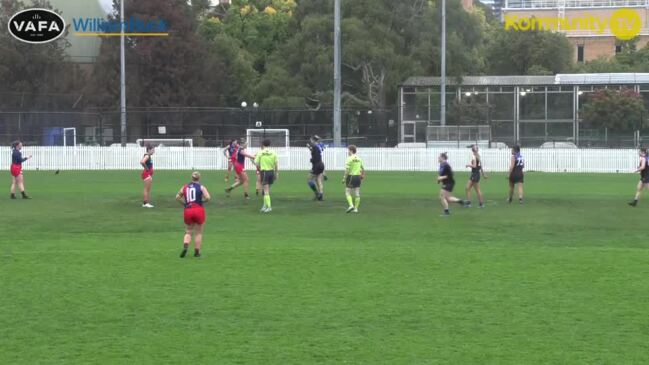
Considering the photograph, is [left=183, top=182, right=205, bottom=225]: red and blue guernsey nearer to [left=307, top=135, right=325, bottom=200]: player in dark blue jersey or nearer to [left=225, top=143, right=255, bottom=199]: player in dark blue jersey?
[left=307, top=135, right=325, bottom=200]: player in dark blue jersey

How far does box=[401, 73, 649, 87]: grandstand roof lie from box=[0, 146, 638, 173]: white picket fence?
21.8 metres

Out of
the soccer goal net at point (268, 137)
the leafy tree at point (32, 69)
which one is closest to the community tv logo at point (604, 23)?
the leafy tree at point (32, 69)

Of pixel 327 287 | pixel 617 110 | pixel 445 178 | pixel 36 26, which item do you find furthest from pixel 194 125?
pixel 327 287

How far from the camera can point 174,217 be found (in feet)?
73.9

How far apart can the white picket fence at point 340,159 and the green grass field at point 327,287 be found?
1874 cm

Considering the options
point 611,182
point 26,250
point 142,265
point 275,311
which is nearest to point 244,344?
point 275,311

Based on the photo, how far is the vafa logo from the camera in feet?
184

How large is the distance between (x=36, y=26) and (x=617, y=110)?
3600 centimetres

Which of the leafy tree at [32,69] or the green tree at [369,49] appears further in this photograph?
the leafy tree at [32,69]

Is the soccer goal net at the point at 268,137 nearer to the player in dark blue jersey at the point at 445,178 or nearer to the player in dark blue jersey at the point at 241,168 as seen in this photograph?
the player in dark blue jersey at the point at 241,168

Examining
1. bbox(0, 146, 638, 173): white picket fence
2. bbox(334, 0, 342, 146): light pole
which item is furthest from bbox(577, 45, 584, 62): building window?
bbox(334, 0, 342, 146): light pole

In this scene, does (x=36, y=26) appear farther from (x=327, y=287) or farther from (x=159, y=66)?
(x=327, y=287)

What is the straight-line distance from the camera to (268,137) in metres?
50.5

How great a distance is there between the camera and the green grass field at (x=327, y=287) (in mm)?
9586
